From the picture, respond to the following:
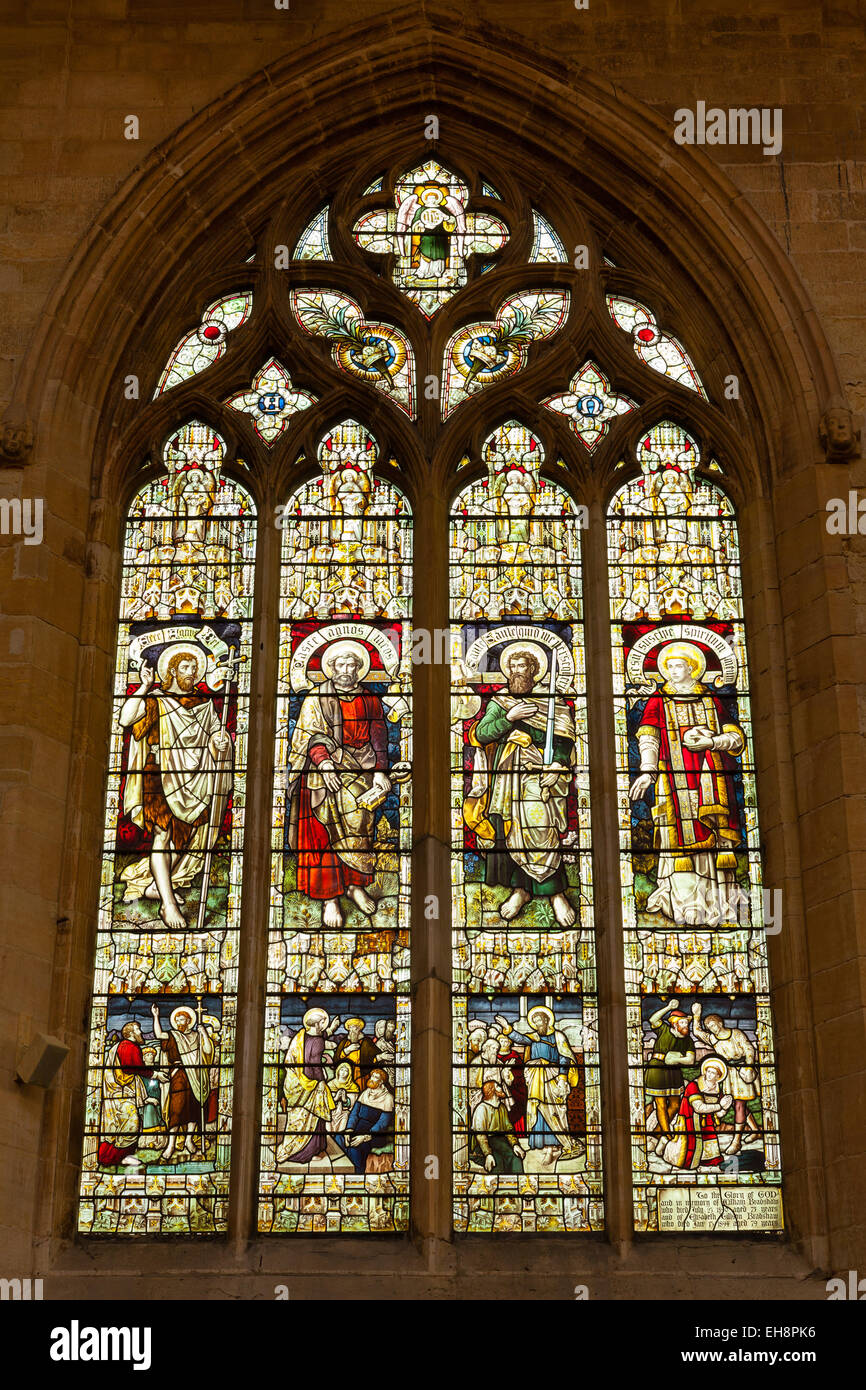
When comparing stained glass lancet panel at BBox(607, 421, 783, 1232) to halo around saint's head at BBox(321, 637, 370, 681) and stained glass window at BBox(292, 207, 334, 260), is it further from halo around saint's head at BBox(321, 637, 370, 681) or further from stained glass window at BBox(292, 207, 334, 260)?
stained glass window at BBox(292, 207, 334, 260)

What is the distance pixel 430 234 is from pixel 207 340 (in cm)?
144

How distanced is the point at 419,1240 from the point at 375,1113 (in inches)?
25.8

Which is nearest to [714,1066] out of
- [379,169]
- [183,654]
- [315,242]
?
[183,654]

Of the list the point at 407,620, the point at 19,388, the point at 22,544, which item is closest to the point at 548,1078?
the point at 407,620

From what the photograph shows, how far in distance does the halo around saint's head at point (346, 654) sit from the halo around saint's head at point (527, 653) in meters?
0.70

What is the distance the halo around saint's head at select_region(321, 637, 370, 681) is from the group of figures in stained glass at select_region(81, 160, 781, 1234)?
0.7 inches

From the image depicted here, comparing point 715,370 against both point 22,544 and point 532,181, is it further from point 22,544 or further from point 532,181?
point 22,544

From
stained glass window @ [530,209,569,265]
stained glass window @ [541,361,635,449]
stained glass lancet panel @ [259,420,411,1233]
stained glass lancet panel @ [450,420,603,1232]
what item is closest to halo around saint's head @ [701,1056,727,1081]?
stained glass lancet panel @ [450,420,603,1232]

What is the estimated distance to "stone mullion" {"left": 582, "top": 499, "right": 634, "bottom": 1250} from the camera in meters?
9.53

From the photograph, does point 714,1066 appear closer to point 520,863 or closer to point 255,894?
point 520,863

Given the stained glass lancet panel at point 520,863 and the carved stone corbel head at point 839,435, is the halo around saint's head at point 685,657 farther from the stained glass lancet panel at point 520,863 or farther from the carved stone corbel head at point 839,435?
the carved stone corbel head at point 839,435

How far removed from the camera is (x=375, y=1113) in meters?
9.73

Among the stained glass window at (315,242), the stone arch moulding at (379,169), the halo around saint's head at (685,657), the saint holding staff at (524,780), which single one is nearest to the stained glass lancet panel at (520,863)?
the saint holding staff at (524,780)
